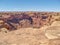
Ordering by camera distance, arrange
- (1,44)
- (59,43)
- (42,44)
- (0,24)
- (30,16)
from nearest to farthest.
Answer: (59,43), (42,44), (1,44), (0,24), (30,16)

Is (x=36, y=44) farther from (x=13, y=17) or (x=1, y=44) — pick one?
(x=13, y=17)

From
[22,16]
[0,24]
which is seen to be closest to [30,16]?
[22,16]

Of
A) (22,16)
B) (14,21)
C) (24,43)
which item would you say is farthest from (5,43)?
(22,16)

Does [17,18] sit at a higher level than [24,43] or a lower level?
lower

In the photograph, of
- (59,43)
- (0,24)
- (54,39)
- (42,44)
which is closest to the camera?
(59,43)

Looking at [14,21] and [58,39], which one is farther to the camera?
[14,21]

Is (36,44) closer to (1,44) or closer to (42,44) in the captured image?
(42,44)

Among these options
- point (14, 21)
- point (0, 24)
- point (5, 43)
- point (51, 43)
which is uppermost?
point (51, 43)

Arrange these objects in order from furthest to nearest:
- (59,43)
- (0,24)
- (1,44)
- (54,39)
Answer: (0,24), (1,44), (54,39), (59,43)

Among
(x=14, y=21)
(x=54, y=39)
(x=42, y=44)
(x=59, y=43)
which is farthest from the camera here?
(x=14, y=21)
